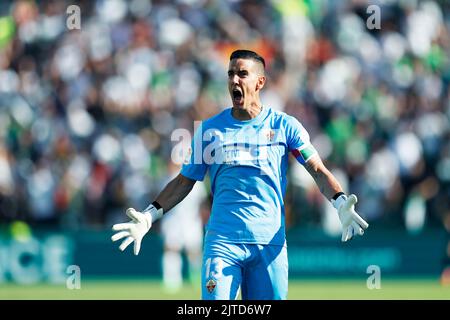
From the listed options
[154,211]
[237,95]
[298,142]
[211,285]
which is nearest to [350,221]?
[298,142]

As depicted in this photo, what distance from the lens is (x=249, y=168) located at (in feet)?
28.5

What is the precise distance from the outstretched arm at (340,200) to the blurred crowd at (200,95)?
10.2 metres

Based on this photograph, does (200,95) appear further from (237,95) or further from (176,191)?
(237,95)

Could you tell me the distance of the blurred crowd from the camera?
63.4 feet

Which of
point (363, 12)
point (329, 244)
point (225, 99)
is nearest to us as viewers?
point (329, 244)

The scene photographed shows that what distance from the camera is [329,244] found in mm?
18500

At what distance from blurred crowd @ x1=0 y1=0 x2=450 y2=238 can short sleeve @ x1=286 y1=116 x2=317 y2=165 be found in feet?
33.6

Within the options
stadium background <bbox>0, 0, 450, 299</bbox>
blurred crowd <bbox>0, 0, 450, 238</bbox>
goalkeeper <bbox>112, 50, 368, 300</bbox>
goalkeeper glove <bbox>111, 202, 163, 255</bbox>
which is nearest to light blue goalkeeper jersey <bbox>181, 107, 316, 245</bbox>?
goalkeeper <bbox>112, 50, 368, 300</bbox>

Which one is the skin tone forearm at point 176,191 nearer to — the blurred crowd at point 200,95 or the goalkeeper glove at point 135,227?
the goalkeeper glove at point 135,227

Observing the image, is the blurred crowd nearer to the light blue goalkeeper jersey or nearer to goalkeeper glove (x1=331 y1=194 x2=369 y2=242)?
the light blue goalkeeper jersey
